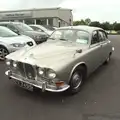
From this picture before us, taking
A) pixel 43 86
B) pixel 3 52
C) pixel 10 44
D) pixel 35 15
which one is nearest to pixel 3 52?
pixel 3 52

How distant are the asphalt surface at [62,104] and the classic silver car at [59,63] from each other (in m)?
0.30

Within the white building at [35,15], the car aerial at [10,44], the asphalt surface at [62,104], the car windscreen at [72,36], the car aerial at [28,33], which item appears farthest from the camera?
the white building at [35,15]

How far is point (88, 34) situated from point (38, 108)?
2.54 meters

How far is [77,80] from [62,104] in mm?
720

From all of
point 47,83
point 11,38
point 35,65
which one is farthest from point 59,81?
point 11,38

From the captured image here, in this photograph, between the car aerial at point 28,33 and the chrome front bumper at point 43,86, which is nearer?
the chrome front bumper at point 43,86

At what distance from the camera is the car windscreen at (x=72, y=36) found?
491 centimetres

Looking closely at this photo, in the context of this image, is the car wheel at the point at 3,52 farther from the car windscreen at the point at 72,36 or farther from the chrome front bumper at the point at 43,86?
the chrome front bumper at the point at 43,86

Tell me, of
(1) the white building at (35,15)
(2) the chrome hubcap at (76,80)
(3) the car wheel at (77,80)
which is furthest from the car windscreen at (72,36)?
(1) the white building at (35,15)

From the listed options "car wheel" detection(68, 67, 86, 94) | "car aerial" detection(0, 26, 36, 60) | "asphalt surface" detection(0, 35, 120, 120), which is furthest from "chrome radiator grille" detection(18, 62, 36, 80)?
"car aerial" detection(0, 26, 36, 60)

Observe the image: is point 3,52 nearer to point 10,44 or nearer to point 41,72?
point 10,44

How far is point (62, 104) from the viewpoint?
3729 millimetres

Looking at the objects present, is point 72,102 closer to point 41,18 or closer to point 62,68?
point 62,68

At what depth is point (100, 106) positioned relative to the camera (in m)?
3.66
